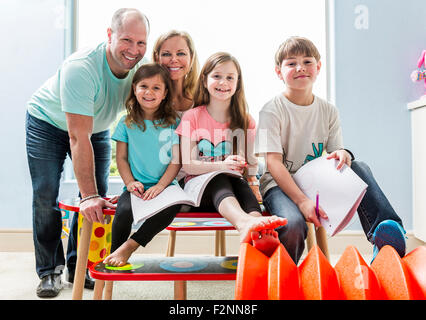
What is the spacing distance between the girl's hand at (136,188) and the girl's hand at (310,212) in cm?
41

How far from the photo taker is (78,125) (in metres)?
1.06

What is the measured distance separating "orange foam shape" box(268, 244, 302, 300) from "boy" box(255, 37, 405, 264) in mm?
193

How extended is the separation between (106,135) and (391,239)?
1033 mm

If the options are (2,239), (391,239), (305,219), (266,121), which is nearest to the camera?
(391,239)

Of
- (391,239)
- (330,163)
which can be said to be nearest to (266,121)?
(330,163)

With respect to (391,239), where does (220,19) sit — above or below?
above

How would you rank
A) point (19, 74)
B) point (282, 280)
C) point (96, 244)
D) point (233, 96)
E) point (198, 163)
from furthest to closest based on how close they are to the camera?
point (19, 74)
point (96, 244)
point (233, 96)
point (198, 163)
point (282, 280)

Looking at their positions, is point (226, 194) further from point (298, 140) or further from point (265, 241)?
point (298, 140)

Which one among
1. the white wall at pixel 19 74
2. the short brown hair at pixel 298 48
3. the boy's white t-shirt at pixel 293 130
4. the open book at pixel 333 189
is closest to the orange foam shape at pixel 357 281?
the open book at pixel 333 189

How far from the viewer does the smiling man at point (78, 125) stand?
106 cm

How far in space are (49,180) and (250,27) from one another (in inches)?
48.7

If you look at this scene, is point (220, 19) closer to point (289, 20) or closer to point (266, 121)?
point (289, 20)

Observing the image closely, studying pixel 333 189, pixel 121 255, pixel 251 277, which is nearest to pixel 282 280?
pixel 251 277

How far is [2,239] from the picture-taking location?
6.14 ft
